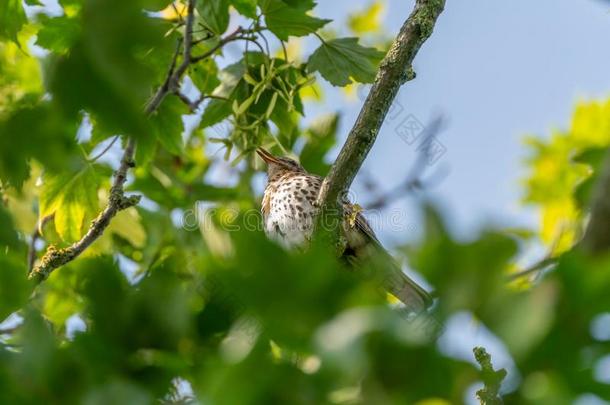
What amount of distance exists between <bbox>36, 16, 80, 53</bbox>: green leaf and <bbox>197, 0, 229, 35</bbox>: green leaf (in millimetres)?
581

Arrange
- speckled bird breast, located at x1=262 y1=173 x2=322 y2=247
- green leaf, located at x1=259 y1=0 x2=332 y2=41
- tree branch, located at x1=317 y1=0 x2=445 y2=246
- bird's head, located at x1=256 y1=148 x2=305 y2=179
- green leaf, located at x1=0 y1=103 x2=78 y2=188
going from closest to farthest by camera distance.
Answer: green leaf, located at x1=0 y1=103 x2=78 y2=188 → tree branch, located at x1=317 y1=0 x2=445 y2=246 → green leaf, located at x1=259 y1=0 x2=332 y2=41 → speckled bird breast, located at x1=262 y1=173 x2=322 y2=247 → bird's head, located at x1=256 y1=148 x2=305 y2=179

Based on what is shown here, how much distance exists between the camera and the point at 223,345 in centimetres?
124

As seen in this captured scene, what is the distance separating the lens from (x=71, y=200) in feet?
14.1

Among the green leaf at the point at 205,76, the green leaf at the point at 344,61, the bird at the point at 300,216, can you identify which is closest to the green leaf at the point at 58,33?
the green leaf at the point at 205,76

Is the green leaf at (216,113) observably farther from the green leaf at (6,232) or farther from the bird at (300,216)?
the green leaf at (6,232)

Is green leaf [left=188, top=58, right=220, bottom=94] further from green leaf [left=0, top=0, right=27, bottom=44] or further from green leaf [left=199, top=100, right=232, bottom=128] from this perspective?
green leaf [left=0, top=0, right=27, bottom=44]

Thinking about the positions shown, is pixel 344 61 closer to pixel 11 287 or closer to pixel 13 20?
pixel 13 20

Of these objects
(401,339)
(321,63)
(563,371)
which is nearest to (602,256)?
(563,371)

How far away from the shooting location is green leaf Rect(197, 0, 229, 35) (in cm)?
377

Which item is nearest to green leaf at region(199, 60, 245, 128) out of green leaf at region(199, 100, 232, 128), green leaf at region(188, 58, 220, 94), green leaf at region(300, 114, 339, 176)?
green leaf at region(199, 100, 232, 128)

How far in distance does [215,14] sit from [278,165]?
203 cm

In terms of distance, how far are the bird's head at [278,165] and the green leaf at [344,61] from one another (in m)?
1.45

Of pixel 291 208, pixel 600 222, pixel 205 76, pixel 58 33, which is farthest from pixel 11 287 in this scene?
pixel 291 208

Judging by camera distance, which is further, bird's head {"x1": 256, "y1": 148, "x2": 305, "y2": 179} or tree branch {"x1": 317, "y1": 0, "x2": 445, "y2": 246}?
bird's head {"x1": 256, "y1": 148, "x2": 305, "y2": 179}
